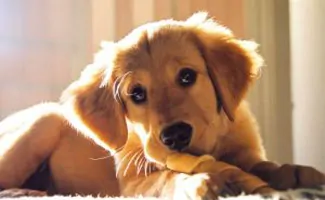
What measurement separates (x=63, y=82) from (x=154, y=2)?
384 millimetres

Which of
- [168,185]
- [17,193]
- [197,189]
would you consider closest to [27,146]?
[17,193]

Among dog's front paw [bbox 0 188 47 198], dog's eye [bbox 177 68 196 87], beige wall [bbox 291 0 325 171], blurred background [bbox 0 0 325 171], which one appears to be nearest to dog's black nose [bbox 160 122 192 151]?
dog's eye [bbox 177 68 196 87]

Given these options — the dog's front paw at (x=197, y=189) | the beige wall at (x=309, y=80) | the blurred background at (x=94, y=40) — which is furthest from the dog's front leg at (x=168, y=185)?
the blurred background at (x=94, y=40)

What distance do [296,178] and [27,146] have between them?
578mm

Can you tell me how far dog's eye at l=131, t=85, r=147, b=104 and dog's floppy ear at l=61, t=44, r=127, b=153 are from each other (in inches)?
2.1

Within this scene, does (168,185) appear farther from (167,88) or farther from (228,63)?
(228,63)

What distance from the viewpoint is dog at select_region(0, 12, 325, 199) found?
3.58 feet

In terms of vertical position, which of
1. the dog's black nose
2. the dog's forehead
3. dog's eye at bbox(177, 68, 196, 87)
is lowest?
the dog's black nose

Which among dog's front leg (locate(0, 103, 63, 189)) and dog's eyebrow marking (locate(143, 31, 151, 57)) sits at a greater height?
dog's eyebrow marking (locate(143, 31, 151, 57))

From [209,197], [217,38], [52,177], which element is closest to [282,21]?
[217,38]

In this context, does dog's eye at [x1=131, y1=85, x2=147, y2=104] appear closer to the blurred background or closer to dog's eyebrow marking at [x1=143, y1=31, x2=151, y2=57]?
dog's eyebrow marking at [x1=143, y1=31, x2=151, y2=57]

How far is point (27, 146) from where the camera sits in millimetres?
1332

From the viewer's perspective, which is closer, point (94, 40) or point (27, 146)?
point (27, 146)

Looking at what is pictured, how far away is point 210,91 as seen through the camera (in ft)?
3.87
